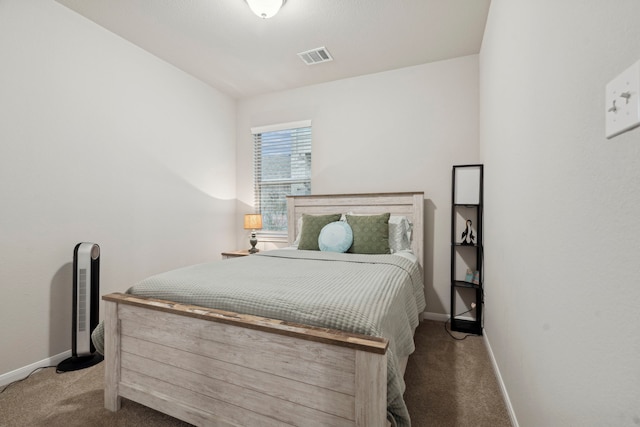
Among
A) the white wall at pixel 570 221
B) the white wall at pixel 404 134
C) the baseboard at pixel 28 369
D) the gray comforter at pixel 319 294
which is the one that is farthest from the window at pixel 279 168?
the white wall at pixel 570 221

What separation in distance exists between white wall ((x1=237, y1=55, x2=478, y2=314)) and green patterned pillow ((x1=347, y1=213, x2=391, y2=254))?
625 mm

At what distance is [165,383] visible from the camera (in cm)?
147

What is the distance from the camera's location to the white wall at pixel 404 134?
9.73 feet

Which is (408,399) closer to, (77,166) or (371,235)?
(371,235)

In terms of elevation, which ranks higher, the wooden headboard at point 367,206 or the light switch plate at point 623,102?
the light switch plate at point 623,102

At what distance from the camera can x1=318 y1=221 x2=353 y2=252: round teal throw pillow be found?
268 centimetres

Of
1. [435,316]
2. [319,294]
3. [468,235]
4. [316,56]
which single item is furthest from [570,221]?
[316,56]

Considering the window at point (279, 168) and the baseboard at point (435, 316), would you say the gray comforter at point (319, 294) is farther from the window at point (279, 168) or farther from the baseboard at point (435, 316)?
the window at point (279, 168)

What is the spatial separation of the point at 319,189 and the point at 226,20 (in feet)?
6.21

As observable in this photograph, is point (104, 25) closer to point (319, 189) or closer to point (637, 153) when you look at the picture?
point (319, 189)

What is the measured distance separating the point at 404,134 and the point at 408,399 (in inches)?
96.6

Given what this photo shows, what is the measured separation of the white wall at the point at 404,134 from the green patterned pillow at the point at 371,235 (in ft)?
2.05

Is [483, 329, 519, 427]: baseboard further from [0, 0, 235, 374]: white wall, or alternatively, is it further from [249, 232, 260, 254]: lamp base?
[0, 0, 235, 374]: white wall

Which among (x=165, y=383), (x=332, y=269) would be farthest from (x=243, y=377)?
(x=332, y=269)
